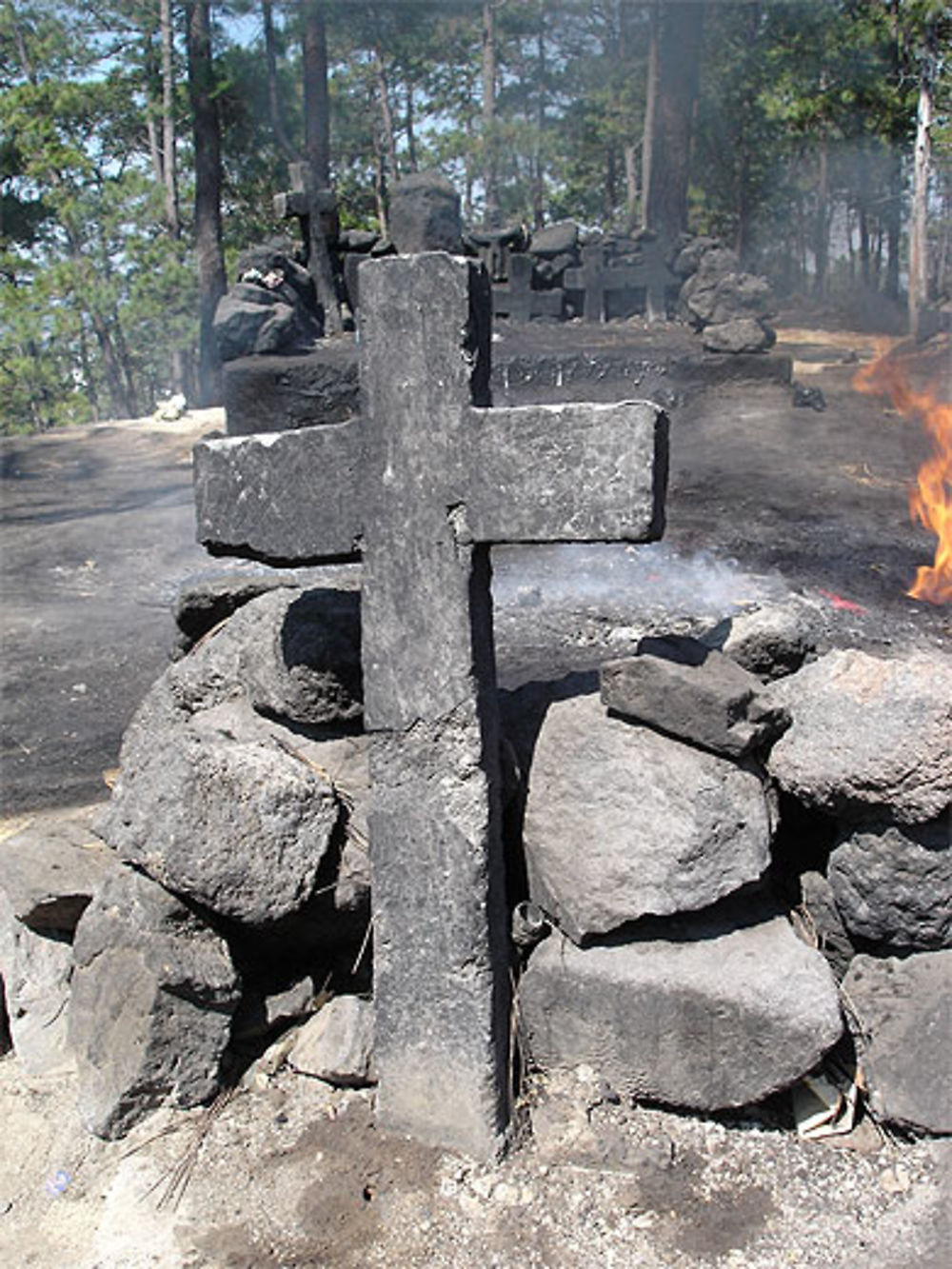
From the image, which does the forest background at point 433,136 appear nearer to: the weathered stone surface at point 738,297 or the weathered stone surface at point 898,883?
the weathered stone surface at point 738,297

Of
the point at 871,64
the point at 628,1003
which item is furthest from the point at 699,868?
the point at 871,64

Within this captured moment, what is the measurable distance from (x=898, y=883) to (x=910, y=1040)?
0.44 metres

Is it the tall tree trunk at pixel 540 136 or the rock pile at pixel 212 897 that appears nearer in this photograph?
the rock pile at pixel 212 897

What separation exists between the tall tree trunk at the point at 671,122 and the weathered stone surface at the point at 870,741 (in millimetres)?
17105

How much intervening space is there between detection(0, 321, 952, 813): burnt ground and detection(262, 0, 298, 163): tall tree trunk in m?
13.0

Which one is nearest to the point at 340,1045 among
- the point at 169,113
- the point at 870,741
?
the point at 870,741

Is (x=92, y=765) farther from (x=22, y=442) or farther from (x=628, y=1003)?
(x=22, y=442)

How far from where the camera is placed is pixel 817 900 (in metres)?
3.57

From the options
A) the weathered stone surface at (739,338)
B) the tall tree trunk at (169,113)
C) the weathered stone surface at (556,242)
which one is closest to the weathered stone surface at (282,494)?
the weathered stone surface at (739,338)

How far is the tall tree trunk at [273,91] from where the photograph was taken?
75.7 ft

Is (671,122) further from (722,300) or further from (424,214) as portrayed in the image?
(424,214)

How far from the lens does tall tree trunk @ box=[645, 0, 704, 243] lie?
19.1 m

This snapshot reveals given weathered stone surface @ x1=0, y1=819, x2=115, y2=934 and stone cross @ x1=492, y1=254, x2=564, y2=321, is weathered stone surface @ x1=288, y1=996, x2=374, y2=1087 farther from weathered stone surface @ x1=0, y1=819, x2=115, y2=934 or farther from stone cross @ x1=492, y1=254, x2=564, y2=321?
stone cross @ x1=492, y1=254, x2=564, y2=321

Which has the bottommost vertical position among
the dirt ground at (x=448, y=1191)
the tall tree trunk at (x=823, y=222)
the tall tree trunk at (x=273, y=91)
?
the dirt ground at (x=448, y=1191)
